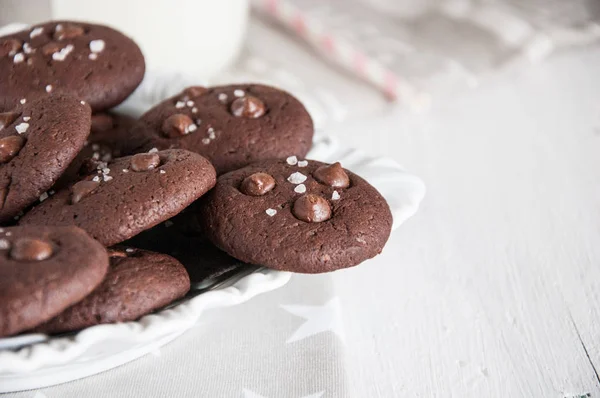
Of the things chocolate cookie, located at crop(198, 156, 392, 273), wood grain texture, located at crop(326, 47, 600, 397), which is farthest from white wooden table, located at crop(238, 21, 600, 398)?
chocolate cookie, located at crop(198, 156, 392, 273)

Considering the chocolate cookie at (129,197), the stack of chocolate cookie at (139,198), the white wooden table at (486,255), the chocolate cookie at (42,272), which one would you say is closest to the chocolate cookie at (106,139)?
the stack of chocolate cookie at (139,198)

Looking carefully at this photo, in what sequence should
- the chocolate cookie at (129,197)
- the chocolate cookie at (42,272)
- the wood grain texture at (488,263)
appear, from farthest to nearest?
the wood grain texture at (488,263), the chocolate cookie at (129,197), the chocolate cookie at (42,272)

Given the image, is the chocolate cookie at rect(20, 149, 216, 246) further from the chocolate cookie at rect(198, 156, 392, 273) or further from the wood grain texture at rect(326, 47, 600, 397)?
the wood grain texture at rect(326, 47, 600, 397)

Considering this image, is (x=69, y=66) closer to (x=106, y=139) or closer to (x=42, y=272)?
(x=106, y=139)

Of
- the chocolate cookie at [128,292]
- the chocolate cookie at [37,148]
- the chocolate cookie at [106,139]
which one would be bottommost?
the chocolate cookie at [106,139]

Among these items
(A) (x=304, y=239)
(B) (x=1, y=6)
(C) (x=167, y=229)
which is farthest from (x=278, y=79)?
(A) (x=304, y=239)

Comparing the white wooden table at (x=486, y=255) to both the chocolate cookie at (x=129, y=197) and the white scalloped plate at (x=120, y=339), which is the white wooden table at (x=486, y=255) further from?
the chocolate cookie at (x=129, y=197)

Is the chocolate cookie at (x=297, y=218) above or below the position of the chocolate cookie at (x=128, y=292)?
above
